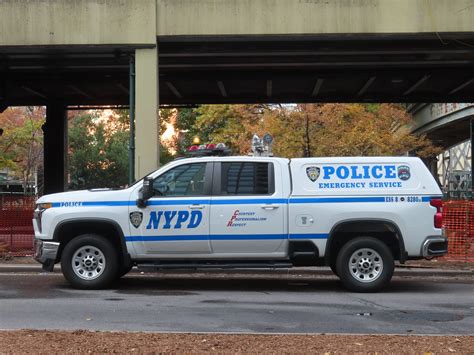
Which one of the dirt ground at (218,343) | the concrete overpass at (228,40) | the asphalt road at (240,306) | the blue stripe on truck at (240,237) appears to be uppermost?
the concrete overpass at (228,40)

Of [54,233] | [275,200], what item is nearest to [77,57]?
[54,233]

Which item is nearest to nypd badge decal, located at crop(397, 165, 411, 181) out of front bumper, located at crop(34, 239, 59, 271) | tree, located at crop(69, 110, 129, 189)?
front bumper, located at crop(34, 239, 59, 271)

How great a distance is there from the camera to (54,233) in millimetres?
9477

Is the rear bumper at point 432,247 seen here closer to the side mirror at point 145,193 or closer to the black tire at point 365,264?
the black tire at point 365,264

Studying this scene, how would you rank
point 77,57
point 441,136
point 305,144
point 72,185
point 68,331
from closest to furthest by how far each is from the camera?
1. point 68,331
2. point 77,57
3. point 305,144
4. point 72,185
5. point 441,136

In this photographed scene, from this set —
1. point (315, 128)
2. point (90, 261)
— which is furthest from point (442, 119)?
point (90, 261)

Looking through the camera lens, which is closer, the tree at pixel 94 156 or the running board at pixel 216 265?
the running board at pixel 216 265

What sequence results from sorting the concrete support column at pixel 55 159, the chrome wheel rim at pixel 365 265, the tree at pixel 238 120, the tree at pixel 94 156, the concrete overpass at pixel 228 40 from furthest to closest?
the tree at pixel 94 156, the tree at pixel 238 120, the concrete support column at pixel 55 159, the concrete overpass at pixel 228 40, the chrome wheel rim at pixel 365 265

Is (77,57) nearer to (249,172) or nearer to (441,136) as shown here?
(249,172)

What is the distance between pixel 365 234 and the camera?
953cm

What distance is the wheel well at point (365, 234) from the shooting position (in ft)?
30.6

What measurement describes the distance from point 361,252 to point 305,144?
18.7m

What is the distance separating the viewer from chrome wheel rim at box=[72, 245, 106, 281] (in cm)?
949

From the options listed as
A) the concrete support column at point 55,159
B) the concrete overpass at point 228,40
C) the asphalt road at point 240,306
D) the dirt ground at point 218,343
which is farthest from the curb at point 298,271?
the concrete support column at point 55,159
